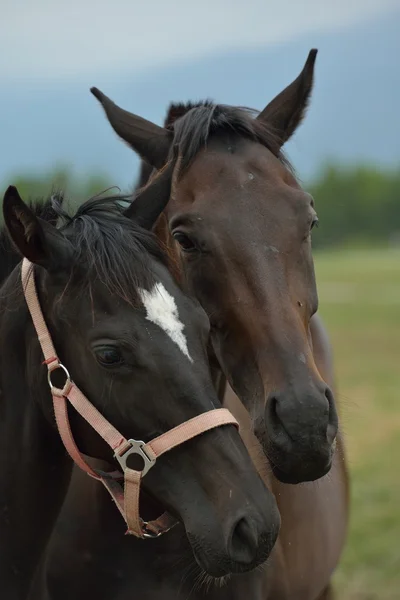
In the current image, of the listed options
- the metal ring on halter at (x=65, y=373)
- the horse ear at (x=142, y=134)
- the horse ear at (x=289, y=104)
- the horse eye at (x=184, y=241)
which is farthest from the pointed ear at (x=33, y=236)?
the horse ear at (x=289, y=104)

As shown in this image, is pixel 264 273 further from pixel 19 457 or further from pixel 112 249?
pixel 19 457

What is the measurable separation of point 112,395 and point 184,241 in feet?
2.86

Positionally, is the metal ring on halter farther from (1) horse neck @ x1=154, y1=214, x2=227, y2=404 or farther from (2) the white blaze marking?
(1) horse neck @ x1=154, y1=214, x2=227, y2=404

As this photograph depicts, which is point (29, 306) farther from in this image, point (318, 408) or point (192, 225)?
point (318, 408)

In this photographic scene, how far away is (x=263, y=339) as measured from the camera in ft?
10.1

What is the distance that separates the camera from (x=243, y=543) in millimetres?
2518

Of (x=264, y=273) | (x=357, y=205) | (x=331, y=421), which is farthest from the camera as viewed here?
(x=357, y=205)

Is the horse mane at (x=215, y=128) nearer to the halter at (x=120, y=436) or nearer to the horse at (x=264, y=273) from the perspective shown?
the horse at (x=264, y=273)

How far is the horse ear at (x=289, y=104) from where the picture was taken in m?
3.87

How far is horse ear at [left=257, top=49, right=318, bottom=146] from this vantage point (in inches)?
152

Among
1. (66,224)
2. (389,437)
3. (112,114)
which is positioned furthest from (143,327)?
(389,437)

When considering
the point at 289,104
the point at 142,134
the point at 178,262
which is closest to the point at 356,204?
the point at 289,104

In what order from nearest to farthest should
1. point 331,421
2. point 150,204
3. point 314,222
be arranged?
point 331,421, point 150,204, point 314,222

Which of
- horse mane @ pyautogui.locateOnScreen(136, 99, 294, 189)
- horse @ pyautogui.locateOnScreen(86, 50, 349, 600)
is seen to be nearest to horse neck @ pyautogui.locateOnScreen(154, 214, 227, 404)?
horse @ pyautogui.locateOnScreen(86, 50, 349, 600)
